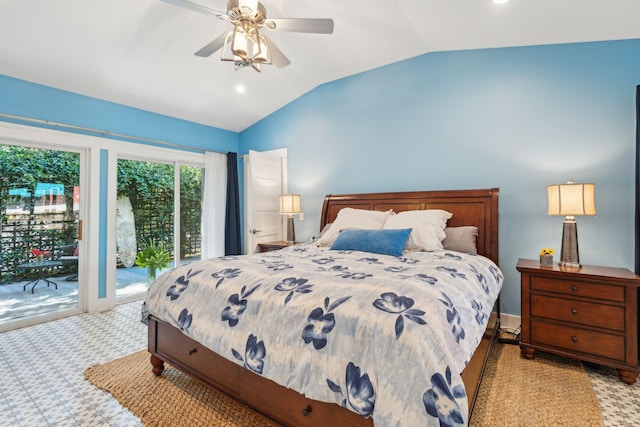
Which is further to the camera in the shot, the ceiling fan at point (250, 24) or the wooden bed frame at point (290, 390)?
the ceiling fan at point (250, 24)

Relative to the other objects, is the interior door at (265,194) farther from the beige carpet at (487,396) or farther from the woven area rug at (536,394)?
the woven area rug at (536,394)

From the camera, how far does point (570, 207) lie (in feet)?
7.78

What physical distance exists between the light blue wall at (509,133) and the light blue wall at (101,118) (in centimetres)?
203

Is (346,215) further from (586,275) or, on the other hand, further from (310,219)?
(586,275)

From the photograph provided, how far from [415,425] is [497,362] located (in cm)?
179

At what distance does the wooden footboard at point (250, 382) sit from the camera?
1304 millimetres

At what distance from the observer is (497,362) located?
7.87 feet

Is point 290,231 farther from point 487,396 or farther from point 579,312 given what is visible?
point 579,312

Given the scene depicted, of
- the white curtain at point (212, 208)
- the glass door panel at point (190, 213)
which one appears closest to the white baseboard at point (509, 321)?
the white curtain at point (212, 208)

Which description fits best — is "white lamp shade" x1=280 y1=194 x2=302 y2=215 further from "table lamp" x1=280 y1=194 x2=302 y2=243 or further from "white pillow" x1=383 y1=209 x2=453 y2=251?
"white pillow" x1=383 y1=209 x2=453 y2=251

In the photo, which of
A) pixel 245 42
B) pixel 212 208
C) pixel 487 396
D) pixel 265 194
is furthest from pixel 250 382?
pixel 212 208

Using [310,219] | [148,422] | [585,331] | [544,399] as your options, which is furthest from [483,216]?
[148,422]

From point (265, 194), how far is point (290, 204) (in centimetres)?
47

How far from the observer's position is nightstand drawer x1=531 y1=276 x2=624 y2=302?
82.8 inches
